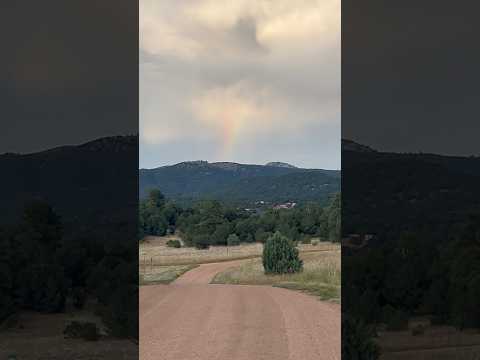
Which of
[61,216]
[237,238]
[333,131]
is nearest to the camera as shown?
[61,216]

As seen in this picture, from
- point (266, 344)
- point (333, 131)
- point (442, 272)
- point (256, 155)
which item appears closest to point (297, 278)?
point (266, 344)

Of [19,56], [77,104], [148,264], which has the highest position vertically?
[19,56]

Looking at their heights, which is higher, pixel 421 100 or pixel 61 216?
pixel 421 100

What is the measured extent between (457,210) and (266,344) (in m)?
5.74

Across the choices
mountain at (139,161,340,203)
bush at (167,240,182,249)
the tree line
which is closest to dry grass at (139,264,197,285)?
bush at (167,240,182,249)

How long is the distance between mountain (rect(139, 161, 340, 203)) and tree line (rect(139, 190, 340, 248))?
14174 mm

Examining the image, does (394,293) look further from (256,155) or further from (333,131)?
(256,155)

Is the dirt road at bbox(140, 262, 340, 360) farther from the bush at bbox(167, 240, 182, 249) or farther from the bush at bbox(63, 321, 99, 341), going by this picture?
→ the bush at bbox(167, 240, 182, 249)

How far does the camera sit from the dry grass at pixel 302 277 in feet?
64.3

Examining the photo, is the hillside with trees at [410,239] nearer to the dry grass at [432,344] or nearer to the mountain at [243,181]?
the dry grass at [432,344]

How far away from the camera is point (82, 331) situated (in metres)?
7.18

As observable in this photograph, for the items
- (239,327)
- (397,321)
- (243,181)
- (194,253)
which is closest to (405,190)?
(397,321)

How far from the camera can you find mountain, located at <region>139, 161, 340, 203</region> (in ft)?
188

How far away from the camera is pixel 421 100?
716 cm
